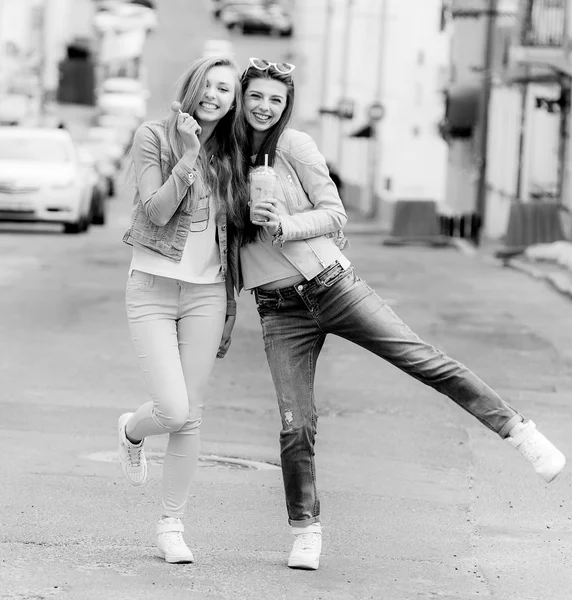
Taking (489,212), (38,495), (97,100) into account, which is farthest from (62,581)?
(97,100)

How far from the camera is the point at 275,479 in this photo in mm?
8102

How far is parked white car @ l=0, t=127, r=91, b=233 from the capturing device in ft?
88.8

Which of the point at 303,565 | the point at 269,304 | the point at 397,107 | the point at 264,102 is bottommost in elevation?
the point at 303,565

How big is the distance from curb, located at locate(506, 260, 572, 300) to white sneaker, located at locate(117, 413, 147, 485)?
12911 mm

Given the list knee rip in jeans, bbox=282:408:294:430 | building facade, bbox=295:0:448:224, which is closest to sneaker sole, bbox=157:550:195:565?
knee rip in jeans, bbox=282:408:294:430

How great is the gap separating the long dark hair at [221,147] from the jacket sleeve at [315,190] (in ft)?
0.64

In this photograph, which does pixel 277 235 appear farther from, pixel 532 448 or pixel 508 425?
pixel 532 448

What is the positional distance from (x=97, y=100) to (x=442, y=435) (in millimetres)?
57007

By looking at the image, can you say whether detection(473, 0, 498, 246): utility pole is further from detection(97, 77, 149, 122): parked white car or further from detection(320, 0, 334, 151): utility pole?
detection(97, 77, 149, 122): parked white car

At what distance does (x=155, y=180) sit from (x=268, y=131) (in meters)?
0.45

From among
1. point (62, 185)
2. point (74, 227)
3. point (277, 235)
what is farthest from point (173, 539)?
point (74, 227)

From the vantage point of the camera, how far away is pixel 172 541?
20.2 ft

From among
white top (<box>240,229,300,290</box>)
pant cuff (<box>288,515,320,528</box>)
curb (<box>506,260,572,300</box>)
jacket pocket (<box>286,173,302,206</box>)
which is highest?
jacket pocket (<box>286,173,302,206</box>)

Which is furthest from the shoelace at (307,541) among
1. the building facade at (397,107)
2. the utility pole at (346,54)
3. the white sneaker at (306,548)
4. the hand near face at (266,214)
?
the utility pole at (346,54)
